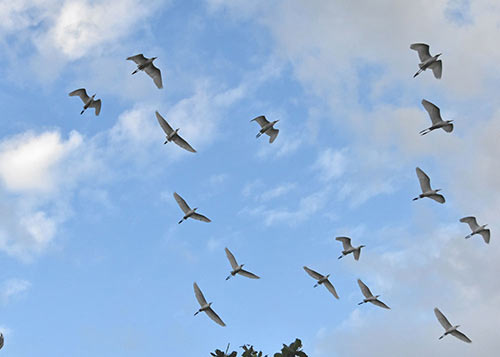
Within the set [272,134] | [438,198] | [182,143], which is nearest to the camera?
[182,143]

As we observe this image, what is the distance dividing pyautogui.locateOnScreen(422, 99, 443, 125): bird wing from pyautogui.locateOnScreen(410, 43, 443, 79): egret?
8.59 feet

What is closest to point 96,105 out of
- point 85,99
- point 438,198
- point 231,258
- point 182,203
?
point 85,99

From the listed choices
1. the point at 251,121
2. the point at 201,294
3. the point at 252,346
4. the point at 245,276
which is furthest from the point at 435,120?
the point at 252,346

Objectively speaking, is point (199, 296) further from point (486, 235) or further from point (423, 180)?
point (486, 235)

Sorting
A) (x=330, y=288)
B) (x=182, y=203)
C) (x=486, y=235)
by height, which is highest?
(x=182, y=203)

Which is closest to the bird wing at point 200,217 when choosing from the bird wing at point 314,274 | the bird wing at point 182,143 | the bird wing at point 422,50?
the bird wing at point 182,143

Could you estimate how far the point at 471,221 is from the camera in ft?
182

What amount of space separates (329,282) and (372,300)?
3.97 m

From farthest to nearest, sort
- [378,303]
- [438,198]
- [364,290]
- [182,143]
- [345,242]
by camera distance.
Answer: [364,290], [378,303], [345,242], [438,198], [182,143]

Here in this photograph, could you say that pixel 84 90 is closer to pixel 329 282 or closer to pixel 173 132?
pixel 173 132

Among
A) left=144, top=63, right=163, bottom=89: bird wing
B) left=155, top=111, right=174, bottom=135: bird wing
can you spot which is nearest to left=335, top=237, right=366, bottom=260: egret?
left=155, top=111, right=174, bottom=135: bird wing

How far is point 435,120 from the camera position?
51.0 m

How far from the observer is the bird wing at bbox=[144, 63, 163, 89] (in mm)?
47531

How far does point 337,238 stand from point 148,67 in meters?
19.1
